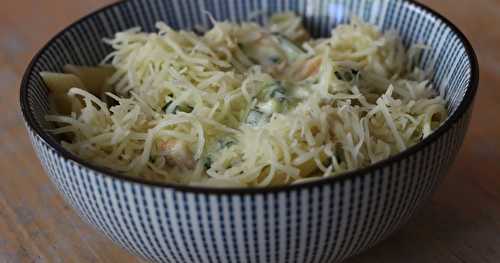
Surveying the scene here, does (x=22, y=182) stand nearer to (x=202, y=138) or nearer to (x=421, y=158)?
(x=202, y=138)

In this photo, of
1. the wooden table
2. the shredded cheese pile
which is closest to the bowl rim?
the shredded cheese pile

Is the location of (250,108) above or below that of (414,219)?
above

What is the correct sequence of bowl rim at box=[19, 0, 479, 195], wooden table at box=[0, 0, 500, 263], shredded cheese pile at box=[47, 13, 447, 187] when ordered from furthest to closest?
wooden table at box=[0, 0, 500, 263] < shredded cheese pile at box=[47, 13, 447, 187] < bowl rim at box=[19, 0, 479, 195]

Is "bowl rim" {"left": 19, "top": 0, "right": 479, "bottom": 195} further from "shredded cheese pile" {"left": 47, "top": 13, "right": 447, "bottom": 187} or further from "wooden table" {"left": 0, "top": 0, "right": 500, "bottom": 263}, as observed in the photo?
"wooden table" {"left": 0, "top": 0, "right": 500, "bottom": 263}

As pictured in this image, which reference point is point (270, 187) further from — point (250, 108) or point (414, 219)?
point (414, 219)

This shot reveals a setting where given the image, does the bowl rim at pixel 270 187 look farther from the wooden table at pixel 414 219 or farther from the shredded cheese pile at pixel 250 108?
the wooden table at pixel 414 219

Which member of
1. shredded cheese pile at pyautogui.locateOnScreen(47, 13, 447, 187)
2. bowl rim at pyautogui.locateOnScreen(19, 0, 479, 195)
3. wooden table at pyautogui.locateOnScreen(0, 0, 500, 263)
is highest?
bowl rim at pyautogui.locateOnScreen(19, 0, 479, 195)

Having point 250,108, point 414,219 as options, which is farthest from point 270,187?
point 414,219
